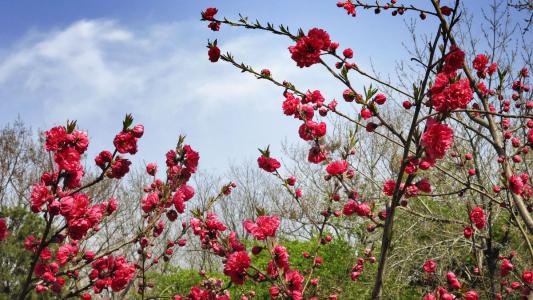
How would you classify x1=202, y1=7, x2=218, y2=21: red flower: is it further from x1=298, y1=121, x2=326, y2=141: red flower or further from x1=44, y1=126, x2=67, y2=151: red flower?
x1=44, y1=126, x2=67, y2=151: red flower

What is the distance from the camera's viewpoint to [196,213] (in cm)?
247

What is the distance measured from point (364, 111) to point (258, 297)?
7540 millimetres

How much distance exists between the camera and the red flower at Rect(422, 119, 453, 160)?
166 centimetres

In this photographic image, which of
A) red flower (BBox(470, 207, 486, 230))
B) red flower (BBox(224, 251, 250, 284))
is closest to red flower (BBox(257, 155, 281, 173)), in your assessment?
red flower (BBox(224, 251, 250, 284))

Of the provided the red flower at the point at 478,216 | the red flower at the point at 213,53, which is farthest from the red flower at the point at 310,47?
the red flower at the point at 478,216

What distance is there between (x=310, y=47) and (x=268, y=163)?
741 mm

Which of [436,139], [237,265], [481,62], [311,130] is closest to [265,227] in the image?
[237,265]

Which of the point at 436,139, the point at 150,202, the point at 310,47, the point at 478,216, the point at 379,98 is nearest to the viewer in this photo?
the point at 436,139

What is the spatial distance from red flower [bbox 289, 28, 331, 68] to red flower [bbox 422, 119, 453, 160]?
0.75 meters

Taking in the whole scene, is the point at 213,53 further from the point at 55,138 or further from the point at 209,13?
the point at 55,138

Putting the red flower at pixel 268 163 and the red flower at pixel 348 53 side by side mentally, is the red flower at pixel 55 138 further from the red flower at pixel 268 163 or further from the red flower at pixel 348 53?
the red flower at pixel 348 53

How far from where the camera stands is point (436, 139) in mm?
1668

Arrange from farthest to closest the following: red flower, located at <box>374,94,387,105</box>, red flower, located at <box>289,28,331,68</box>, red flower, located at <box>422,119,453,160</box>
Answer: red flower, located at <box>374,94,387,105</box>
red flower, located at <box>289,28,331,68</box>
red flower, located at <box>422,119,453,160</box>

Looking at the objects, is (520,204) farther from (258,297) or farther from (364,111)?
(258,297)
